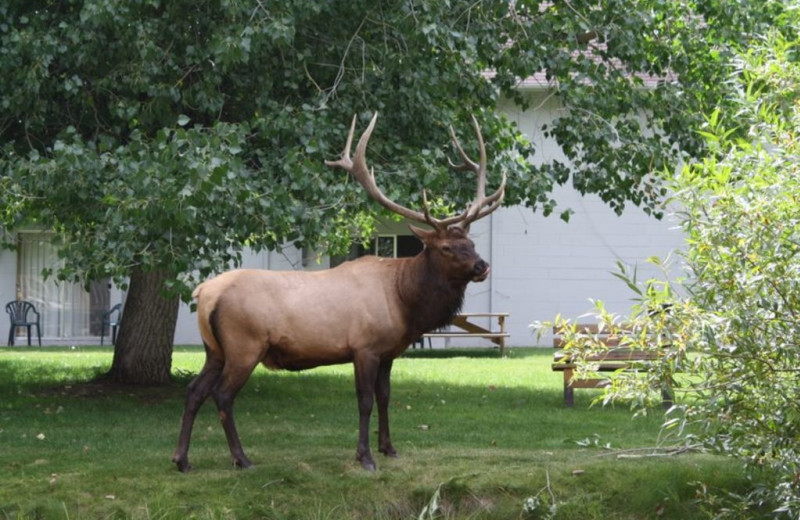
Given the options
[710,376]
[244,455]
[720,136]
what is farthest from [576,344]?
[244,455]

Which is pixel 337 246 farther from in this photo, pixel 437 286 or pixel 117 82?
pixel 437 286

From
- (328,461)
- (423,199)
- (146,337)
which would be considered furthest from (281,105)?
(328,461)

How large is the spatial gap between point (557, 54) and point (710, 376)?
6047mm

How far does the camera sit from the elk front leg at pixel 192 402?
9445mm

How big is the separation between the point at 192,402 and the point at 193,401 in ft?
0.03

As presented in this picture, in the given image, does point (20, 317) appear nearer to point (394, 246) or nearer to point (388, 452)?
point (394, 246)

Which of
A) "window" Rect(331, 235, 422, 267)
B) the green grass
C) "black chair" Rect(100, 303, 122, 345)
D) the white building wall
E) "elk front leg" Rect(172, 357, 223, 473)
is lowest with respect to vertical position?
the green grass

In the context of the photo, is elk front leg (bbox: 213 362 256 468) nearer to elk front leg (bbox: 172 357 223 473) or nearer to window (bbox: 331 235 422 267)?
elk front leg (bbox: 172 357 223 473)

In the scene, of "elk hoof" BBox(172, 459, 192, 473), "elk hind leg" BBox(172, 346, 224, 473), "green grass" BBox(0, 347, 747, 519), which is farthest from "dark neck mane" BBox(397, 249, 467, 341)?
"elk hoof" BBox(172, 459, 192, 473)

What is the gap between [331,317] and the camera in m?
9.57

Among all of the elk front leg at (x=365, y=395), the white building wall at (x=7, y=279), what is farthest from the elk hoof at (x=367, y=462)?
the white building wall at (x=7, y=279)

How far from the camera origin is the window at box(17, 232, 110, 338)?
87.1ft

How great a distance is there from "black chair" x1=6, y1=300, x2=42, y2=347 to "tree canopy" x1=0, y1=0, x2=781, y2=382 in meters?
12.5

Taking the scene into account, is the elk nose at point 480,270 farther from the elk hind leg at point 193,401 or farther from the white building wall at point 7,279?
the white building wall at point 7,279
